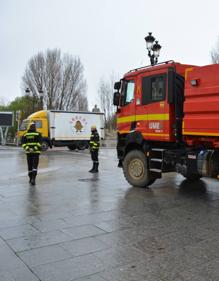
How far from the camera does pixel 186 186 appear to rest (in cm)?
936

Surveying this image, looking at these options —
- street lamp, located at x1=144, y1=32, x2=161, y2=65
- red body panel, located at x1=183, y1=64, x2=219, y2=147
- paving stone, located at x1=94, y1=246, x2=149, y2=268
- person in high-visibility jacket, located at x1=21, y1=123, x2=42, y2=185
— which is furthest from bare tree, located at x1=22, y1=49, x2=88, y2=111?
paving stone, located at x1=94, y1=246, x2=149, y2=268

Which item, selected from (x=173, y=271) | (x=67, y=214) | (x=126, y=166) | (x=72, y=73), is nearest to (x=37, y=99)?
(x=72, y=73)

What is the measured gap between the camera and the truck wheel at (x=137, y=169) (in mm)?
8969

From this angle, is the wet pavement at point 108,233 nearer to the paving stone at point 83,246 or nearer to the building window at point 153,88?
the paving stone at point 83,246

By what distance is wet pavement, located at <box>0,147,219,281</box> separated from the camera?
3.86 metres

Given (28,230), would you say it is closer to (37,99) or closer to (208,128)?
(208,128)

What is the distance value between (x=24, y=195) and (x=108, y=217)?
2.73m

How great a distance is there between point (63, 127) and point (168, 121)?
17209mm

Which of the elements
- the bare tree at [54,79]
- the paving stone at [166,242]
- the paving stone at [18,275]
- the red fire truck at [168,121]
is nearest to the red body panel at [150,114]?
the red fire truck at [168,121]

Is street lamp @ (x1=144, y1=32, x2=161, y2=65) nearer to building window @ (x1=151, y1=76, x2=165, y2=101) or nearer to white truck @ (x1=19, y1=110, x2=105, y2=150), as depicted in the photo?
building window @ (x1=151, y1=76, x2=165, y2=101)

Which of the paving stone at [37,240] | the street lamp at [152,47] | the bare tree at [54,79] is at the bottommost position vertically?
the paving stone at [37,240]

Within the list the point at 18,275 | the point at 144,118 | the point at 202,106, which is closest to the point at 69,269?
the point at 18,275

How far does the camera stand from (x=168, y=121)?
8.14m

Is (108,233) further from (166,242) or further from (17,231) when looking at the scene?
(17,231)
